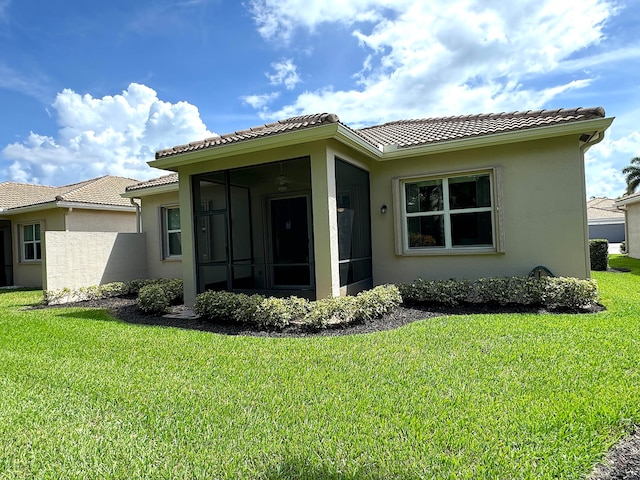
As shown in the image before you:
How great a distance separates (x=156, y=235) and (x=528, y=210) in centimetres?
1241

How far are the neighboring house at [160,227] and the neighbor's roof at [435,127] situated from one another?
4.85 metres

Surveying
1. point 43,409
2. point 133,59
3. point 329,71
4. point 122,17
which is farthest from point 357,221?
point 133,59

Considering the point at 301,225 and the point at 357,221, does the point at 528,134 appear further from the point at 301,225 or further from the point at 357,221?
the point at 301,225

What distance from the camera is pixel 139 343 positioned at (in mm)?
6234

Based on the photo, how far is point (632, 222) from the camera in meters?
21.9

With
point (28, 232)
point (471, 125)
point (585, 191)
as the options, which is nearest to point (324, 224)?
point (471, 125)

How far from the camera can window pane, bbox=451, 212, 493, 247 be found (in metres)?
9.25

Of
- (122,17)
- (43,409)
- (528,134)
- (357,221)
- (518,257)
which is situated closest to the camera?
(43,409)

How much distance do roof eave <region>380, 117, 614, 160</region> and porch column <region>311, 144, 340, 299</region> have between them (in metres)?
2.30

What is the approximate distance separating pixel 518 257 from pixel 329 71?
27.5 ft

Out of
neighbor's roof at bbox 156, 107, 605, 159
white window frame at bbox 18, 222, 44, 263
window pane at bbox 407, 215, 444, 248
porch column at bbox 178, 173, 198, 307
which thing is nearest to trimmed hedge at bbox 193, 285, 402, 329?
porch column at bbox 178, 173, 198, 307

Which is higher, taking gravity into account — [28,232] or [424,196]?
[424,196]

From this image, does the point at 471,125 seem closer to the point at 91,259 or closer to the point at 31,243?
the point at 91,259

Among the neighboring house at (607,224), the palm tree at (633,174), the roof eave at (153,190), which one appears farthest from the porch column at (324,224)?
the neighboring house at (607,224)
